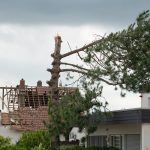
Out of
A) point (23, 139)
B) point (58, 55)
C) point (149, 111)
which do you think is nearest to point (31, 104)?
point (23, 139)

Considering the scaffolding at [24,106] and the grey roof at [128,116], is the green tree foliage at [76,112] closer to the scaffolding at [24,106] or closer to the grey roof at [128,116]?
the grey roof at [128,116]

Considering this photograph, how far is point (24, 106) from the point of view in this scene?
58031mm

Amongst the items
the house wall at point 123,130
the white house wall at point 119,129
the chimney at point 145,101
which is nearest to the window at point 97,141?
the white house wall at point 119,129

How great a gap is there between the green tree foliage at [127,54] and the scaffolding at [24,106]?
2324cm

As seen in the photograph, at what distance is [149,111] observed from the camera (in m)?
28.8

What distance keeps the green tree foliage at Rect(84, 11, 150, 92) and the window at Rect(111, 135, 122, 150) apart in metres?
4.79

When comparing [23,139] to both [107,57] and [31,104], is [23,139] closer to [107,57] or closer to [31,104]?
[107,57]

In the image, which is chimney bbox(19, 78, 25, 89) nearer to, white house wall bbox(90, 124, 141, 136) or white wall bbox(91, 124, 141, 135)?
white house wall bbox(90, 124, 141, 136)

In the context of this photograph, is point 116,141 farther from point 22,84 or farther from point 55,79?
point 22,84

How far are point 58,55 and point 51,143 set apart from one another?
4.18 m

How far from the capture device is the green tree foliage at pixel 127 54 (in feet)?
96.1

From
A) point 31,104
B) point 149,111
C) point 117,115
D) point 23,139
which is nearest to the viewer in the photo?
point 149,111

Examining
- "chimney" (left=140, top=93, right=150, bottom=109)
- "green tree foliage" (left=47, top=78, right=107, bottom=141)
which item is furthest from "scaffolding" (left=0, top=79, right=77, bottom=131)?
"green tree foliage" (left=47, top=78, right=107, bottom=141)

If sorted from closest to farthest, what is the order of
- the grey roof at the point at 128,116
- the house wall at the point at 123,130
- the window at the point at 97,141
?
the grey roof at the point at 128,116 → the house wall at the point at 123,130 → the window at the point at 97,141
